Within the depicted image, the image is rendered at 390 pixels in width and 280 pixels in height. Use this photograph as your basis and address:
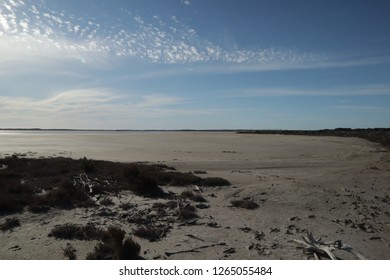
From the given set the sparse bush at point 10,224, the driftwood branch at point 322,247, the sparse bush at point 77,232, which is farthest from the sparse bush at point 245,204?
the sparse bush at point 10,224

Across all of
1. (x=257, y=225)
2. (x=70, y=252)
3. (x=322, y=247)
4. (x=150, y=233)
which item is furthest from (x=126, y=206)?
(x=322, y=247)

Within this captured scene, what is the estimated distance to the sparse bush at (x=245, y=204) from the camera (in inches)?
452

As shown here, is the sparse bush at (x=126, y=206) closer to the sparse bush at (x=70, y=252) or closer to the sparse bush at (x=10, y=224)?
the sparse bush at (x=10, y=224)

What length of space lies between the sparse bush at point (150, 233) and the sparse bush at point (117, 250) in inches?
43.5

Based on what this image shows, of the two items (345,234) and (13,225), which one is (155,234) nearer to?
(13,225)

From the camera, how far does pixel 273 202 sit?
1191cm

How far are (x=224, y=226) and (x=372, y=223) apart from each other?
4511 mm

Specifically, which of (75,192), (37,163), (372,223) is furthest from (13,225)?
(37,163)

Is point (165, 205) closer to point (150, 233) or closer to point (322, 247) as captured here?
point (150, 233)

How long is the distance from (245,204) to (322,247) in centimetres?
447

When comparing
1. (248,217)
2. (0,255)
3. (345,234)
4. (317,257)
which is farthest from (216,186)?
(0,255)

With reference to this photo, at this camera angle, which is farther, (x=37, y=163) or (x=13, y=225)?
(x=37, y=163)
